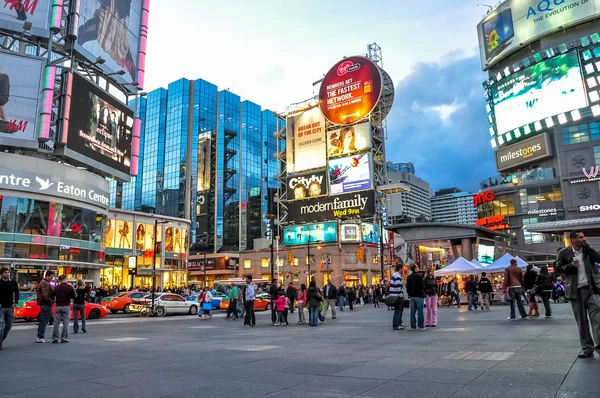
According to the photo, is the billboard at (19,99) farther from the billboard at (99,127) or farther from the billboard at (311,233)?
the billboard at (311,233)

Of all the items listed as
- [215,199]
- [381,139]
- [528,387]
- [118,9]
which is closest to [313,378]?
[528,387]

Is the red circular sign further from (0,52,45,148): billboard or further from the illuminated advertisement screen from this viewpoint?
(0,52,45,148): billboard

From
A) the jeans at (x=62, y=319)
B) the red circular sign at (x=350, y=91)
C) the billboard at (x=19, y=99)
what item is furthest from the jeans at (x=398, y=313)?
the red circular sign at (x=350, y=91)

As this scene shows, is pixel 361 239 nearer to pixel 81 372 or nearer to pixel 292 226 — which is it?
pixel 292 226

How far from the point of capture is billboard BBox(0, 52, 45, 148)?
3669cm

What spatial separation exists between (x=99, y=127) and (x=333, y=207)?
3036 cm

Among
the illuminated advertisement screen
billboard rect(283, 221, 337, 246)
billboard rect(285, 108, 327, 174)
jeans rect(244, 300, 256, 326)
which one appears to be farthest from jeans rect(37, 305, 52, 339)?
the illuminated advertisement screen

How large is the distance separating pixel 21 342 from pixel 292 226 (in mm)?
56418

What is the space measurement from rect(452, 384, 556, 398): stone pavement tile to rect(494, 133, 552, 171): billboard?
74.4 metres

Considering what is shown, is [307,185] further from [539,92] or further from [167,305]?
[539,92]

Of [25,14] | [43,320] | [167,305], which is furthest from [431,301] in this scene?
[25,14]

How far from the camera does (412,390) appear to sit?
5160 mm

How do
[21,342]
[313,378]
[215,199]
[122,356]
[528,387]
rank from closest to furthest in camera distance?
1. [528,387]
2. [313,378]
3. [122,356]
4. [21,342]
5. [215,199]

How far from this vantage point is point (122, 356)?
8.91 meters
